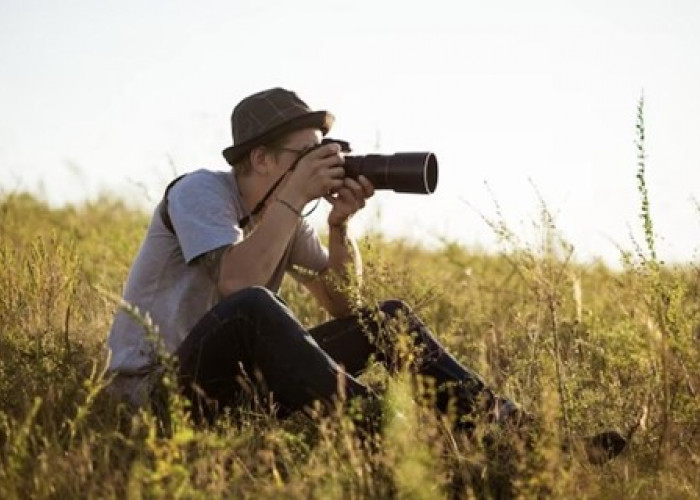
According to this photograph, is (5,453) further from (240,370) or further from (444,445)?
(444,445)

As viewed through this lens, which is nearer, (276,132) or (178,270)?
(178,270)

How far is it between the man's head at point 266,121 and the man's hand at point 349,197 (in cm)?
24

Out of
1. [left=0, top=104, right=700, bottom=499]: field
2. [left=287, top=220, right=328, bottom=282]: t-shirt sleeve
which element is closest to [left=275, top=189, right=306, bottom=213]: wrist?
[left=0, top=104, right=700, bottom=499]: field

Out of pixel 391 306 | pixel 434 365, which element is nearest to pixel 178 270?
pixel 391 306

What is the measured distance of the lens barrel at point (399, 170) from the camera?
359 cm

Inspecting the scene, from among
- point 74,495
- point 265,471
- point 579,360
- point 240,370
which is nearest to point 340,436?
point 265,471

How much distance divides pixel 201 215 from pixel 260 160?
1.16 ft

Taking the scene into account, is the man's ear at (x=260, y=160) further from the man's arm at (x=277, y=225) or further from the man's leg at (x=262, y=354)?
the man's leg at (x=262, y=354)

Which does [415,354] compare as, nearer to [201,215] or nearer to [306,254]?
[306,254]

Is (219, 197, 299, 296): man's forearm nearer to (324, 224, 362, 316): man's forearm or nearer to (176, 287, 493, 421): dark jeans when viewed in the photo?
(176, 287, 493, 421): dark jeans

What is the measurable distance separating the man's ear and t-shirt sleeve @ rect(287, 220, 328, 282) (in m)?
0.33

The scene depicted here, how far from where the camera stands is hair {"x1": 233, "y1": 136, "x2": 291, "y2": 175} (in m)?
3.76

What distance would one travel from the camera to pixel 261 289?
3.31m

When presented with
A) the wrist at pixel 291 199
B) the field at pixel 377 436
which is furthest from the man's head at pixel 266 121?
the field at pixel 377 436
